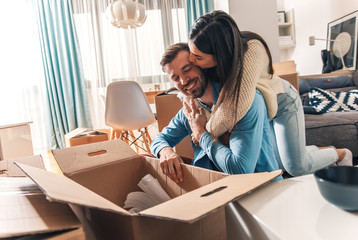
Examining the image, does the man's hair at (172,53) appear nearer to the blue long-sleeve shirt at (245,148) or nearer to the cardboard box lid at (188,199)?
the blue long-sleeve shirt at (245,148)

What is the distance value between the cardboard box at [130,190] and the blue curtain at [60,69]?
334 cm

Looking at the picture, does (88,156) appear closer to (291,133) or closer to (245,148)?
(245,148)

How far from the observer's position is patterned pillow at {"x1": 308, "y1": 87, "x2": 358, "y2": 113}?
2309 millimetres

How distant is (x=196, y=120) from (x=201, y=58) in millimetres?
228

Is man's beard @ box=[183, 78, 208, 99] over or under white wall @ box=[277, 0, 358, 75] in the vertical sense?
under

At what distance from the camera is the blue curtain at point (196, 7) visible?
13.7 feet

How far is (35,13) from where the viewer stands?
12.1 ft

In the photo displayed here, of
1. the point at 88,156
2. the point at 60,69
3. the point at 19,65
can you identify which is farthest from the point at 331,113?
the point at 19,65

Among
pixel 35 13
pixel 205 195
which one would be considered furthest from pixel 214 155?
pixel 35 13

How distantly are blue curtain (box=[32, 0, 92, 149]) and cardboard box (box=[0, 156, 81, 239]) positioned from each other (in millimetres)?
3598

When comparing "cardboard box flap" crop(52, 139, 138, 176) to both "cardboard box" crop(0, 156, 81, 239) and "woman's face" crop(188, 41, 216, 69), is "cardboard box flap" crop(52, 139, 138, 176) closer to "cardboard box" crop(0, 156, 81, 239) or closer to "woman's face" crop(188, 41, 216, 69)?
"cardboard box" crop(0, 156, 81, 239)

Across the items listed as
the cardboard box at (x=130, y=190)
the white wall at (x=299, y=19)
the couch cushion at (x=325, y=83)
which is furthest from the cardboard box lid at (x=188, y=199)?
the white wall at (x=299, y=19)

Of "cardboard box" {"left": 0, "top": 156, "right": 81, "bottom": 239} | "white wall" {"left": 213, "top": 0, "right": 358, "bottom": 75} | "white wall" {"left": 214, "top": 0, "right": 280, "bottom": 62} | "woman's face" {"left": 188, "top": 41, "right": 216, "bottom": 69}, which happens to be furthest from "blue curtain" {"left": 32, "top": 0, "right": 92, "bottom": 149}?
"cardboard box" {"left": 0, "top": 156, "right": 81, "bottom": 239}

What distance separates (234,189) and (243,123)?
1.46 feet
